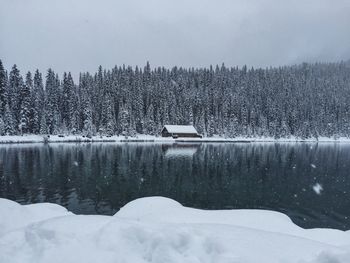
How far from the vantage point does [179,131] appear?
4663 inches

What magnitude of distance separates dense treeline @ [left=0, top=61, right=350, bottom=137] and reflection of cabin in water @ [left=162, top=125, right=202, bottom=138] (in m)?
4.45

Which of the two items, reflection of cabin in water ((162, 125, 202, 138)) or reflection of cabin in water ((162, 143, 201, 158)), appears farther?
reflection of cabin in water ((162, 125, 202, 138))

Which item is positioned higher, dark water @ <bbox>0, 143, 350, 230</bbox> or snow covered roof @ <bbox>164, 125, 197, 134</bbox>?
snow covered roof @ <bbox>164, 125, 197, 134</bbox>

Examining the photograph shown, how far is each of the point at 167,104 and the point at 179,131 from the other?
55.8 ft

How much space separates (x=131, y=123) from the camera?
11275cm

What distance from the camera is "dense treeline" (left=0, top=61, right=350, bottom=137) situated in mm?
98125

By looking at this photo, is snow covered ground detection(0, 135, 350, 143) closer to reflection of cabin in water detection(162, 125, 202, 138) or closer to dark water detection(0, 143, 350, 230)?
reflection of cabin in water detection(162, 125, 202, 138)

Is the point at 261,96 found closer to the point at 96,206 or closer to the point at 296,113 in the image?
the point at 296,113

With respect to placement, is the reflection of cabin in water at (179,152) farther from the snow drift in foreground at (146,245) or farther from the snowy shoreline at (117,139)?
the snow drift in foreground at (146,245)

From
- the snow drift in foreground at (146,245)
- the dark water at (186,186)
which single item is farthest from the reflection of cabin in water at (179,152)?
the snow drift in foreground at (146,245)

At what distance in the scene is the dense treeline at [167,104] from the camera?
98.1 meters

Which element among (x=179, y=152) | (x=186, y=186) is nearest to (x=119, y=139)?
(x=179, y=152)

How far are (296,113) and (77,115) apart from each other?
11155 centimetres

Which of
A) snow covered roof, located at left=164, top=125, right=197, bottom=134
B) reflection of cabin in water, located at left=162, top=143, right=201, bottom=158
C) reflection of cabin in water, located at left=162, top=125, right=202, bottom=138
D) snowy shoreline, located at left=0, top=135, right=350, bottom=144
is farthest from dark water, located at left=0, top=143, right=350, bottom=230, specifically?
snow covered roof, located at left=164, top=125, right=197, bottom=134
